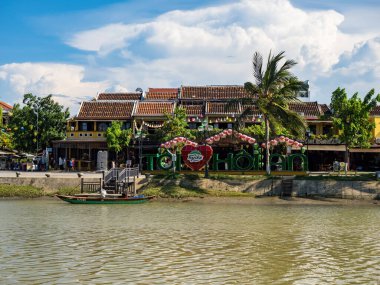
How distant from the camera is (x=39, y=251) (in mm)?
19672

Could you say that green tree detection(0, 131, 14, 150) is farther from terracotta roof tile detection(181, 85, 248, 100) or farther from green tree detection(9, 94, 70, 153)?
terracotta roof tile detection(181, 85, 248, 100)

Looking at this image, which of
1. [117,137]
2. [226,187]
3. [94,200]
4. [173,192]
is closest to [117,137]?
[117,137]

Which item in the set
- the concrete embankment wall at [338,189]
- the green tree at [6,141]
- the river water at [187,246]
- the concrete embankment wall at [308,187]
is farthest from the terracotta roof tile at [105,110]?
the river water at [187,246]

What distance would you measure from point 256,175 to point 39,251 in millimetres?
26945

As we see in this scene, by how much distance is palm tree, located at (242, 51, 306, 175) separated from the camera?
143 feet

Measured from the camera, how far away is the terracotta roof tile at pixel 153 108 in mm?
64062

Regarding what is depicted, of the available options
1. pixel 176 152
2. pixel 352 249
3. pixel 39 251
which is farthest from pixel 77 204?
pixel 352 249

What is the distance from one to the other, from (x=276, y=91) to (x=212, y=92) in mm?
27173

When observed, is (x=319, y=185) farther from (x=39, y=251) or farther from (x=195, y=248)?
(x=39, y=251)

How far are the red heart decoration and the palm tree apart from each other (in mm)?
4809

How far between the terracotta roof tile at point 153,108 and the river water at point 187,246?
98.0 feet

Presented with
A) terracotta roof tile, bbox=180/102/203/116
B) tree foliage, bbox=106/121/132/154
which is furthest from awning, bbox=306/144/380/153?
tree foliage, bbox=106/121/132/154

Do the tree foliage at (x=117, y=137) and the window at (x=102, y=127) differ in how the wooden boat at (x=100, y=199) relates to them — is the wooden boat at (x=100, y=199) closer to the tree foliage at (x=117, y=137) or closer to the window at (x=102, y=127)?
the tree foliage at (x=117, y=137)

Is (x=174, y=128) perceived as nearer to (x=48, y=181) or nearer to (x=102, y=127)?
(x=102, y=127)
